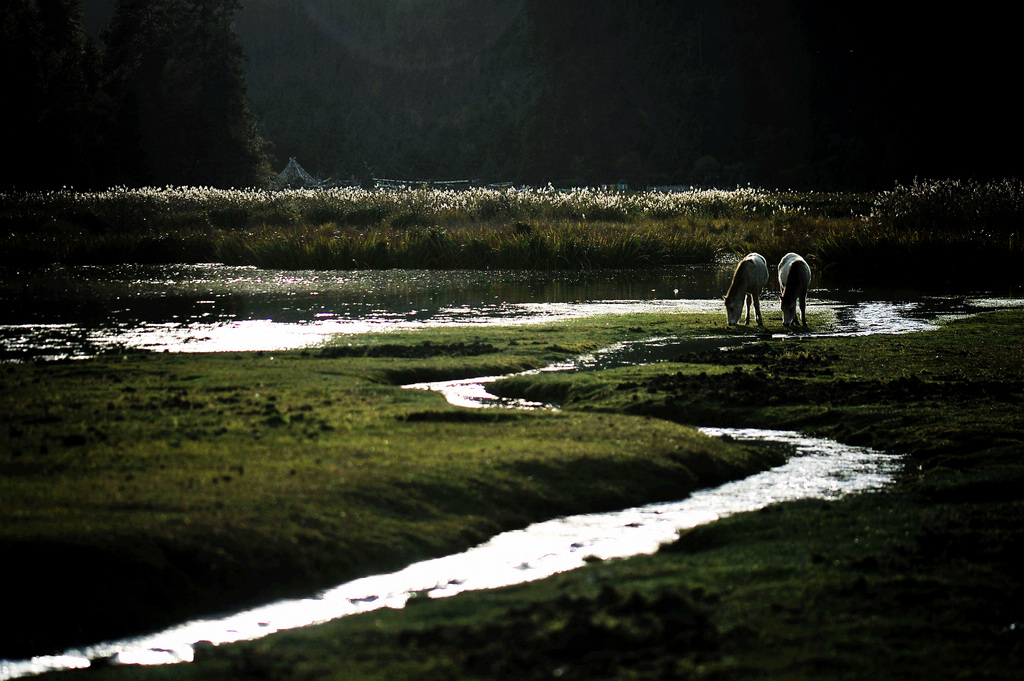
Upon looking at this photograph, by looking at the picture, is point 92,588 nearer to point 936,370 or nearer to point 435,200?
point 936,370

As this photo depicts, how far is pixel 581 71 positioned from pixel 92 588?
114 m

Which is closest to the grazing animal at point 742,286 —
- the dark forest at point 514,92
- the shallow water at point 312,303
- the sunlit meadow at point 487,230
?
the shallow water at point 312,303

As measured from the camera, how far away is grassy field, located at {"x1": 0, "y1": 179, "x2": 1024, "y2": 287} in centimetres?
3416

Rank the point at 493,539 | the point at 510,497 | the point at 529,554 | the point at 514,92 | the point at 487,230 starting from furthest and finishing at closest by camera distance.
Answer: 1. the point at 514,92
2. the point at 487,230
3. the point at 510,497
4. the point at 493,539
5. the point at 529,554

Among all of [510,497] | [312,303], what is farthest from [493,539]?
[312,303]

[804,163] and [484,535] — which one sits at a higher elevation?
[804,163]

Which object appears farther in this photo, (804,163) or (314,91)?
(314,91)

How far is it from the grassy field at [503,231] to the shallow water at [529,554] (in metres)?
24.0

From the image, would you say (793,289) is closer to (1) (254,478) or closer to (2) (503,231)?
(1) (254,478)

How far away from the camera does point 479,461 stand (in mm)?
9648

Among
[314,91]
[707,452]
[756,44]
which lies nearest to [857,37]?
[756,44]

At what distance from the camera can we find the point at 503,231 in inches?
1495

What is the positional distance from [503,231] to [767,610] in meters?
32.4

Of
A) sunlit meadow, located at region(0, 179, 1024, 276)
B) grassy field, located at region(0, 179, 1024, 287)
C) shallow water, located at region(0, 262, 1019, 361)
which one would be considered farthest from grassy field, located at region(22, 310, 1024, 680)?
sunlit meadow, located at region(0, 179, 1024, 276)
